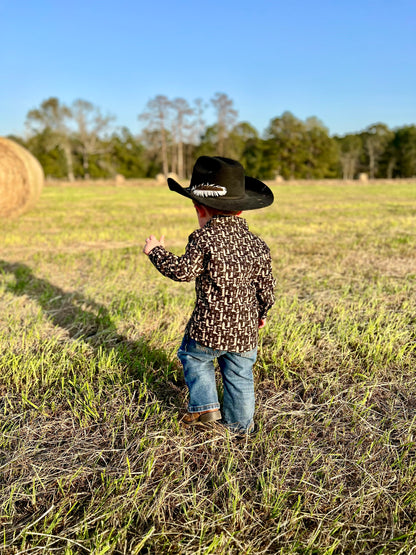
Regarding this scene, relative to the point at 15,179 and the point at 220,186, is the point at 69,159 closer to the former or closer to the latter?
the point at 15,179

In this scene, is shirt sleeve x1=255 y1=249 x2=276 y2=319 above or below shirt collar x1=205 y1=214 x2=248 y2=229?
below

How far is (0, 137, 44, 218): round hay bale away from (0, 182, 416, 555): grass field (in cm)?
828

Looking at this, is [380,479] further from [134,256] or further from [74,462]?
[134,256]

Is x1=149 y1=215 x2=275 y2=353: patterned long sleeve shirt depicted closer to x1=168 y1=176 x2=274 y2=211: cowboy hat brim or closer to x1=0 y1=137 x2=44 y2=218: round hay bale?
x1=168 y1=176 x2=274 y2=211: cowboy hat brim

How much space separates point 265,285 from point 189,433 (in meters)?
0.91

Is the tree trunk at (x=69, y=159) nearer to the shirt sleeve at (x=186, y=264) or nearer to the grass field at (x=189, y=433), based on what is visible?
the grass field at (x=189, y=433)

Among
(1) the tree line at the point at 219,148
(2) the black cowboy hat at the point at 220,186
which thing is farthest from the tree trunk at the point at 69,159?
(2) the black cowboy hat at the point at 220,186

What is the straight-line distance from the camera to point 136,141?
6975 centimetres

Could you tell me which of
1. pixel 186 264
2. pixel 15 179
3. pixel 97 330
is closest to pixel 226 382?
pixel 186 264

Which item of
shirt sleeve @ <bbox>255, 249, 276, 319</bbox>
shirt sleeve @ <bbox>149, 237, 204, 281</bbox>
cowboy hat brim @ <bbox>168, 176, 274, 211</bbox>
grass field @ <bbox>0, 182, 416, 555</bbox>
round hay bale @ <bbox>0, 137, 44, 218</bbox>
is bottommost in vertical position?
grass field @ <bbox>0, 182, 416, 555</bbox>

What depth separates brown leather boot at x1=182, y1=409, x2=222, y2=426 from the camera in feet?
7.76

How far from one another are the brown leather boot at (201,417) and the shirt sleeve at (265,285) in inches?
24.9

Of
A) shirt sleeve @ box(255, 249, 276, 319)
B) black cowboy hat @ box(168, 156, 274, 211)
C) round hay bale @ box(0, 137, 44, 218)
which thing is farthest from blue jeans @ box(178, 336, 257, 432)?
round hay bale @ box(0, 137, 44, 218)

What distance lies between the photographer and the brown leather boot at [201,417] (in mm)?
2365
